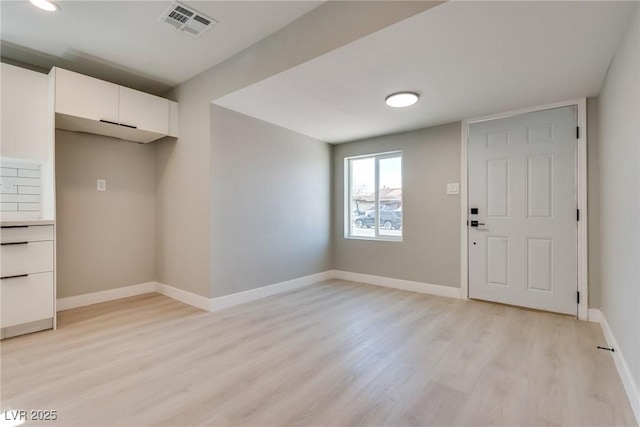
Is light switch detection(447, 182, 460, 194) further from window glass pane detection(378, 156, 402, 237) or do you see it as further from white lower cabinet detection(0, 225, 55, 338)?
white lower cabinet detection(0, 225, 55, 338)

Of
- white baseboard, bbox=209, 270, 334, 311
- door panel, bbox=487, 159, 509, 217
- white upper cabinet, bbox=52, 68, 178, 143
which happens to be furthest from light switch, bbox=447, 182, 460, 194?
white upper cabinet, bbox=52, 68, 178, 143

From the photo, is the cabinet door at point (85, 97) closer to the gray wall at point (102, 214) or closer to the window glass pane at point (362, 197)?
the gray wall at point (102, 214)

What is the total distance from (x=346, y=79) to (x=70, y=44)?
245 centimetres

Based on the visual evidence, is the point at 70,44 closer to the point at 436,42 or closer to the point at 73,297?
the point at 73,297

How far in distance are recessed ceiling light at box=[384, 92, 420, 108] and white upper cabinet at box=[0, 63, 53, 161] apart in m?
3.15

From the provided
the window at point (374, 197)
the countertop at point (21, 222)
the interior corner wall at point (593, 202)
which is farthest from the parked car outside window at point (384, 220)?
the countertop at point (21, 222)

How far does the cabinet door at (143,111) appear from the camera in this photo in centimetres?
306

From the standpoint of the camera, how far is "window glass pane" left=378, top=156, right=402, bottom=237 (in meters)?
4.26

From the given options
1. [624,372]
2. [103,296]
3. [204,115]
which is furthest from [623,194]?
[103,296]

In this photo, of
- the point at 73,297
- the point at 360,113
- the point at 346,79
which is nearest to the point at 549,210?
the point at 360,113

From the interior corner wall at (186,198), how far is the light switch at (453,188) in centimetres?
286

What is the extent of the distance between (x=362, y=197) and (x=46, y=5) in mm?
3854

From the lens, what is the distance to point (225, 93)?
293 cm

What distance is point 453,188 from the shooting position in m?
3.70
